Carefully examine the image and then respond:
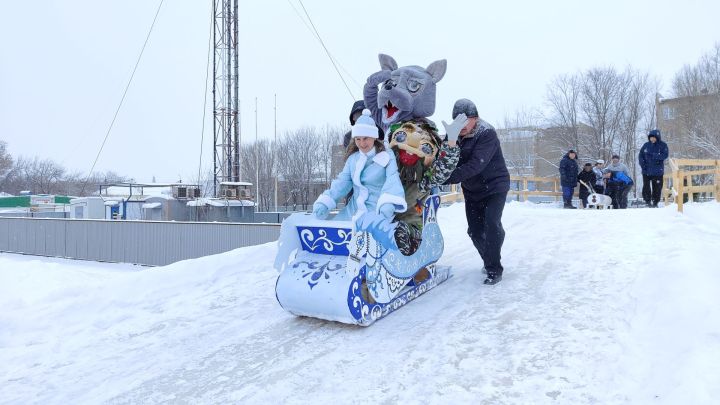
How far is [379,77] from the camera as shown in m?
6.09

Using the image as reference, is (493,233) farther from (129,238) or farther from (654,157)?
(129,238)

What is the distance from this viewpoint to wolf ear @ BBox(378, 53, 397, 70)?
244 inches

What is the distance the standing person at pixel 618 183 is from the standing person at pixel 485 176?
30.9ft

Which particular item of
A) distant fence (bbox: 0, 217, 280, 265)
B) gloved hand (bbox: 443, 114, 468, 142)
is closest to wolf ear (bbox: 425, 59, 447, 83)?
gloved hand (bbox: 443, 114, 468, 142)

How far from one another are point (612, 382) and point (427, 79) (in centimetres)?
371

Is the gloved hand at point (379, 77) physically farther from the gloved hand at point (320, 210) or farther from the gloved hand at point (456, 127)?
the gloved hand at point (320, 210)

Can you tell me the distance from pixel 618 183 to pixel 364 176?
35.6ft

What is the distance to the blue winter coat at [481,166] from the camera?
5.35 meters

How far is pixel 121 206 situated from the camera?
28234mm

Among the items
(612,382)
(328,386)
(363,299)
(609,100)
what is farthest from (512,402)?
(609,100)

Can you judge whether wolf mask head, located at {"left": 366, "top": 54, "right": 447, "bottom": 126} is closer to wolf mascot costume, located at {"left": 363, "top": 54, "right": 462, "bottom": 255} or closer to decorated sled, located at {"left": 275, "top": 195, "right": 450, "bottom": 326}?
wolf mascot costume, located at {"left": 363, "top": 54, "right": 462, "bottom": 255}

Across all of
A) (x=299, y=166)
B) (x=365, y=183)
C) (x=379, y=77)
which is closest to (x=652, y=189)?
(x=379, y=77)

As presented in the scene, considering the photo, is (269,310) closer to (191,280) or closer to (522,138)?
(191,280)

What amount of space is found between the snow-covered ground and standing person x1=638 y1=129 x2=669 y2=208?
18.2ft
